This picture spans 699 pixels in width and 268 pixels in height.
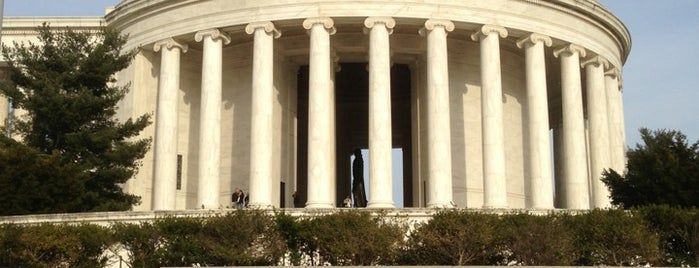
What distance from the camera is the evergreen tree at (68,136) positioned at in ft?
142

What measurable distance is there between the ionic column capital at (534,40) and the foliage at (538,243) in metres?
25.3

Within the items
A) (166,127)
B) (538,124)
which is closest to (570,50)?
(538,124)

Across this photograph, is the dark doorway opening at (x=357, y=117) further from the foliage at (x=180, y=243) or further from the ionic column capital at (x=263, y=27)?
the foliage at (x=180, y=243)

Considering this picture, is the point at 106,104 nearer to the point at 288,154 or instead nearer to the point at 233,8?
the point at 233,8

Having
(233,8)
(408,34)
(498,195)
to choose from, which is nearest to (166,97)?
(233,8)

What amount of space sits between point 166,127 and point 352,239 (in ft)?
87.8

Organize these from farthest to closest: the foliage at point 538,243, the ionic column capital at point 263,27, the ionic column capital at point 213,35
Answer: the ionic column capital at point 213,35, the ionic column capital at point 263,27, the foliage at point 538,243

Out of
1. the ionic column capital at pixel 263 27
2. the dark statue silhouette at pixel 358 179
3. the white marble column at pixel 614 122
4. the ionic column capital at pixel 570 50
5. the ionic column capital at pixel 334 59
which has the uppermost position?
the ionic column capital at pixel 263 27

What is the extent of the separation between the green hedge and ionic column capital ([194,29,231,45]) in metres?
23.0

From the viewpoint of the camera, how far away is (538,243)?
31.9 meters

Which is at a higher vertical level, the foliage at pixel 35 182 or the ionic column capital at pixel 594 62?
the ionic column capital at pixel 594 62

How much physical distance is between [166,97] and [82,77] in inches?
324

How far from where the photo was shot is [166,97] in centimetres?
5647

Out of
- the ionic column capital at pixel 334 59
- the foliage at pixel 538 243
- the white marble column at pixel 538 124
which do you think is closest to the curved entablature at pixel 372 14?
the white marble column at pixel 538 124
